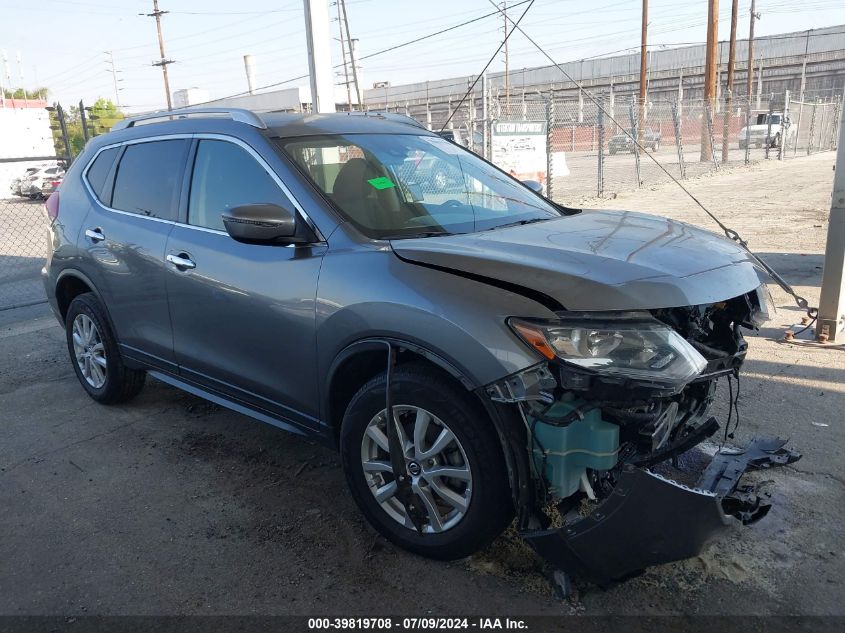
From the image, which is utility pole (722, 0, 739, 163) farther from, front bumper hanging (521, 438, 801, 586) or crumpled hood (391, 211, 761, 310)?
front bumper hanging (521, 438, 801, 586)

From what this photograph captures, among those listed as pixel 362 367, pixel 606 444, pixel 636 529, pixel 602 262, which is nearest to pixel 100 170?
pixel 362 367

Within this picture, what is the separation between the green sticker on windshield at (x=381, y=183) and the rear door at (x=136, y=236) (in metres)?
1.15

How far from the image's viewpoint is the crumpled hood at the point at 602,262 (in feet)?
8.32

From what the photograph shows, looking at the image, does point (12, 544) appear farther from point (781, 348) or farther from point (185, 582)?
point (781, 348)

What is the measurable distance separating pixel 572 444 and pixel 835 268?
12.9ft

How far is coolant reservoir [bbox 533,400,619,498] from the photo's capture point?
98.5 inches

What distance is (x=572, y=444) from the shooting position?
251cm

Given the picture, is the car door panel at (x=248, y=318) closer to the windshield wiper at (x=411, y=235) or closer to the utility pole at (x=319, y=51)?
the windshield wiper at (x=411, y=235)

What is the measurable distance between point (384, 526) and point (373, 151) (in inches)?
76.6

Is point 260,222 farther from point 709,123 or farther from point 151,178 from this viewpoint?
point 709,123

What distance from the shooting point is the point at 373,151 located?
12.5 ft

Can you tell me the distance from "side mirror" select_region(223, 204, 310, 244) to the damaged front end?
1.19 meters

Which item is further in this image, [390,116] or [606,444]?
[390,116]

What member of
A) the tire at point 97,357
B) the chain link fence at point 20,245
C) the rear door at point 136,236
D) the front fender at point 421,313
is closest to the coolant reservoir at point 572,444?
the front fender at point 421,313
